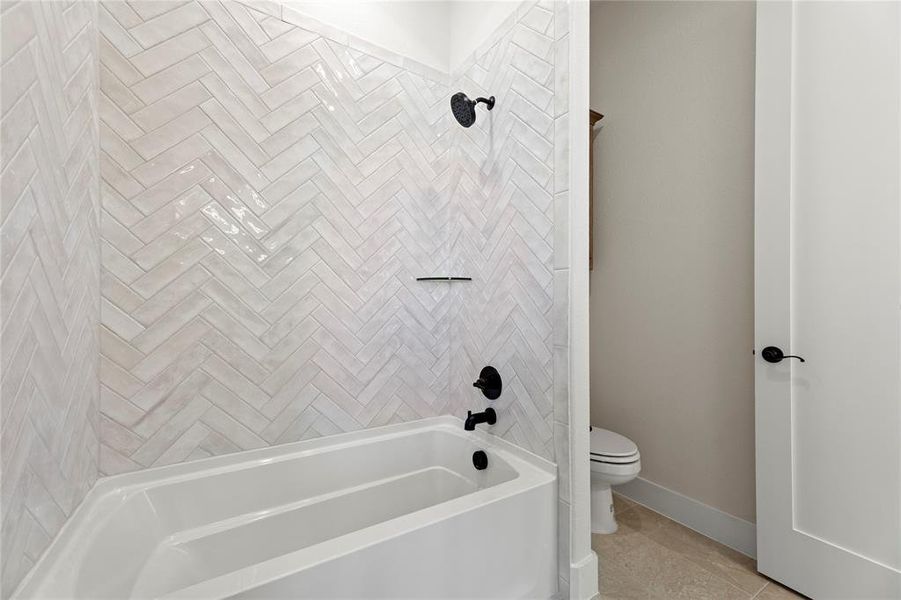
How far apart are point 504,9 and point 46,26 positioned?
5.00 feet

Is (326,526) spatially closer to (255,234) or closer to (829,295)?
(255,234)

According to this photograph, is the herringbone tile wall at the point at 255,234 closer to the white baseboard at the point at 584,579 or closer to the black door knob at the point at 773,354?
the white baseboard at the point at 584,579

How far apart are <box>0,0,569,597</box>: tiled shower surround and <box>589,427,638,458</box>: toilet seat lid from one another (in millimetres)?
602

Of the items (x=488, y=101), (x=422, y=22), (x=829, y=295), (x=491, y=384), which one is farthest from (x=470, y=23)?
(x=829, y=295)

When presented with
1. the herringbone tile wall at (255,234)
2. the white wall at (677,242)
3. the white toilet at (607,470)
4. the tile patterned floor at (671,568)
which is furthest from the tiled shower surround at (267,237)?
the white wall at (677,242)

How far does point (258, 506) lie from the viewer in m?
1.47

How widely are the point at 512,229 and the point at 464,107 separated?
0.57 meters

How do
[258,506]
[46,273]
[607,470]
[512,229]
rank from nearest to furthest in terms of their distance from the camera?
[46,273] → [258,506] → [512,229] → [607,470]

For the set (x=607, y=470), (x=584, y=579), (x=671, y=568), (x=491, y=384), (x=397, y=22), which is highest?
(x=397, y=22)

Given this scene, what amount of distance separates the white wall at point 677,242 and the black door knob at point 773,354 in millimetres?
211

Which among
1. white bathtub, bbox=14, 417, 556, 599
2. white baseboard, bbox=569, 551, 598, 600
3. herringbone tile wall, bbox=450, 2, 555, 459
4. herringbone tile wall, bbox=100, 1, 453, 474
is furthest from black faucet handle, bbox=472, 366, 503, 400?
white baseboard, bbox=569, 551, 598, 600

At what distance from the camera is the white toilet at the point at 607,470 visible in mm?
1816

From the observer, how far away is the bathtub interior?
1119 mm

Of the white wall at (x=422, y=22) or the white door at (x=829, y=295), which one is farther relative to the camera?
the white wall at (x=422, y=22)
